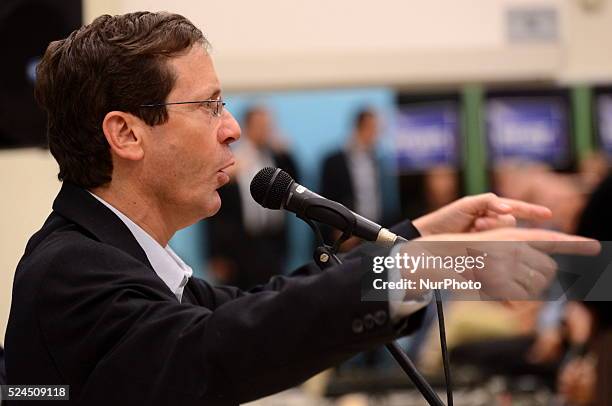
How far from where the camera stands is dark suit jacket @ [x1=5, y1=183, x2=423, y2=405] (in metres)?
1.37

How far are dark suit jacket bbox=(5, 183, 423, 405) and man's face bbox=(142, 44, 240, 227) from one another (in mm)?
133

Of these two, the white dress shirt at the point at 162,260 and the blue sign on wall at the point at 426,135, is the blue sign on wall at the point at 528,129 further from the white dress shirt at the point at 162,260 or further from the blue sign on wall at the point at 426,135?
the white dress shirt at the point at 162,260

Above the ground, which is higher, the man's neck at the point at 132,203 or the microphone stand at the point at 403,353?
the man's neck at the point at 132,203

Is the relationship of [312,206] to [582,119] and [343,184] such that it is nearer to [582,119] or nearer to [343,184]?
[343,184]

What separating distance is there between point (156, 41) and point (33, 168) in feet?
3.87

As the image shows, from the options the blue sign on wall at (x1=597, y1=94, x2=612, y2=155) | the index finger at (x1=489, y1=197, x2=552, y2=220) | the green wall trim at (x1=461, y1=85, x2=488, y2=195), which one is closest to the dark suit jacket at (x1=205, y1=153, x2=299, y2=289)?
the green wall trim at (x1=461, y1=85, x2=488, y2=195)

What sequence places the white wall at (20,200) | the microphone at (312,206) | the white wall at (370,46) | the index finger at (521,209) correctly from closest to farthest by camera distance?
the microphone at (312,206), the index finger at (521,209), the white wall at (20,200), the white wall at (370,46)

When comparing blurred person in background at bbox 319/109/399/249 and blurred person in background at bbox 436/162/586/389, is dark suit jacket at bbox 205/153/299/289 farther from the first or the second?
blurred person in background at bbox 436/162/586/389

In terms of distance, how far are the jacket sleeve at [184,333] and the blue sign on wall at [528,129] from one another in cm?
581

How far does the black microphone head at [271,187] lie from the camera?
69.6 inches

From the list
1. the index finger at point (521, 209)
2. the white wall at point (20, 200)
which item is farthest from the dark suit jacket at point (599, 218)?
the white wall at point (20, 200)

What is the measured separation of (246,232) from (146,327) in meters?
5.47

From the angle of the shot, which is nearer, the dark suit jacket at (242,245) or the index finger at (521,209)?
the index finger at (521,209)

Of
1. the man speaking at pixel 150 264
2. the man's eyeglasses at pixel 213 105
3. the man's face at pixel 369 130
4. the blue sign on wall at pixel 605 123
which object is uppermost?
the man's eyeglasses at pixel 213 105
